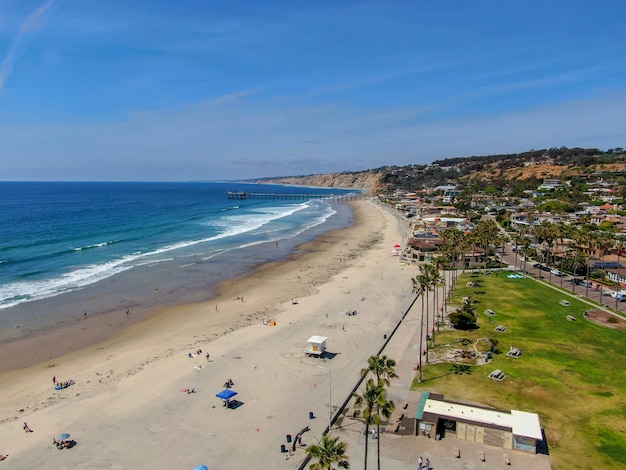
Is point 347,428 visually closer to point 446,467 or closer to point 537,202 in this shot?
point 446,467

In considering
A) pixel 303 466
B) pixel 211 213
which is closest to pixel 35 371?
pixel 303 466

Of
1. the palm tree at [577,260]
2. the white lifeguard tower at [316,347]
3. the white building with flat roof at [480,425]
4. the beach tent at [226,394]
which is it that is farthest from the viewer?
the palm tree at [577,260]

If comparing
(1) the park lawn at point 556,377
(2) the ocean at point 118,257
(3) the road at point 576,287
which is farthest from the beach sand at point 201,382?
(3) the road at point 576,287

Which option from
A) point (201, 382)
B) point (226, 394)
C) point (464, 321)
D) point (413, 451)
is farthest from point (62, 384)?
point (464, 321)

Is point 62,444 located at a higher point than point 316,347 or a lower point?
lower

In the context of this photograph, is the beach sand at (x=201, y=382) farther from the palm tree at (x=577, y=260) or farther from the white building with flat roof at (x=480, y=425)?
the palm tree at (x=577, y=260)

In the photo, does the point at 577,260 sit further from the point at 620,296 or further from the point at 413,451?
the point at 413,451
